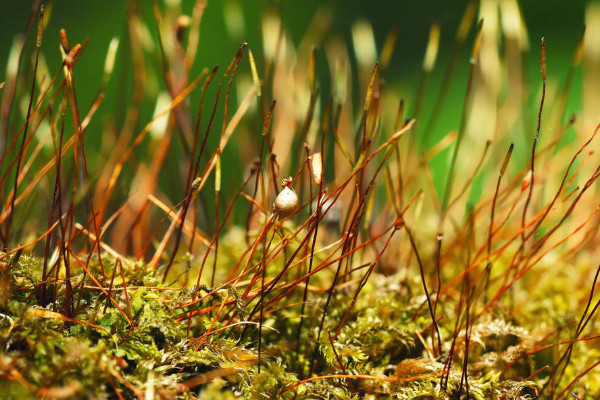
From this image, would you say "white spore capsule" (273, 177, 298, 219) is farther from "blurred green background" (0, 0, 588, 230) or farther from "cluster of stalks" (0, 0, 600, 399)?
"blurred green background" (0, 0, 588, 230)

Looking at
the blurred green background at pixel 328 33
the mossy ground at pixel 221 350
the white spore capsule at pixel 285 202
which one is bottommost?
the mossy ground at pixel 221 350

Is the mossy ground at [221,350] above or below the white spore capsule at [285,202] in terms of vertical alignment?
below

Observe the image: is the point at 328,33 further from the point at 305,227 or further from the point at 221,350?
the point at 221,350

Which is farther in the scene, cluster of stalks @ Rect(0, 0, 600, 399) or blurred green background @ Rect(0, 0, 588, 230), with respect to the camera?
blurred green background @ Rect(0, 0, 588, 230)

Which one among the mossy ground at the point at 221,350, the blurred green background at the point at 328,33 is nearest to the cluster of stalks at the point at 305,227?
the mossy ground at the point at 221,350

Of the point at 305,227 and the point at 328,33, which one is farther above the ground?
the point at 328,33

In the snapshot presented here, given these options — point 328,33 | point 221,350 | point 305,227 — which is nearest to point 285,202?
point 221,350

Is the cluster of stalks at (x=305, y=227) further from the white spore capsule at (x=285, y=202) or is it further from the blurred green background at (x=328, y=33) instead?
the blurred green background at (x=328, y=33)

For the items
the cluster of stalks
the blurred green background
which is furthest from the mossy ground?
the blurred green background
